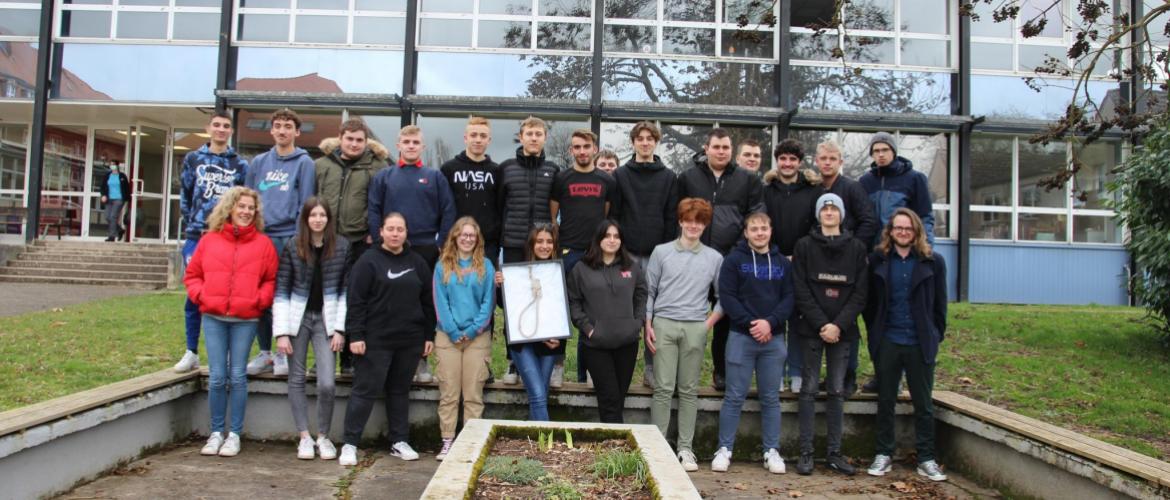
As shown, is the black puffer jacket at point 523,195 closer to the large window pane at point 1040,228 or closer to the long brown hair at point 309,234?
the long brown hair at point 309,234

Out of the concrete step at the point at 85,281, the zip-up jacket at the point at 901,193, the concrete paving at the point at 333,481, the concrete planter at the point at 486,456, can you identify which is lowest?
the concrete paving at the point at 333,481

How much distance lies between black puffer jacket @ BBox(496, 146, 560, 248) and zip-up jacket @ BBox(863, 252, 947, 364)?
8.41 ft

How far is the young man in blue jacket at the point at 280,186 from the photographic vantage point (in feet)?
19.7

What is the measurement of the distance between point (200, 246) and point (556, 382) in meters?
2.78

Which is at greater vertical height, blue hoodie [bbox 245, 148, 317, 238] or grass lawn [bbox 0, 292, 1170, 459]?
blue hoodie [bbox 245, 148, 317, 238]

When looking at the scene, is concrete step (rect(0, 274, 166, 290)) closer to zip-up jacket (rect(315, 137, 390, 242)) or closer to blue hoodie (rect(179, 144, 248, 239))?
blue hoodie (rect(179, 144, 248, 239))

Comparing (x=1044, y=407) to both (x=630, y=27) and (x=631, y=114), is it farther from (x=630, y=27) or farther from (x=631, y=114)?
(x=630, y=27)

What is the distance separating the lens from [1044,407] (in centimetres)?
675

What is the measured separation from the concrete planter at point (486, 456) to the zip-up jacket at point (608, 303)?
1.26m

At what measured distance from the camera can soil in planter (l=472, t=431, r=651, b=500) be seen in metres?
3.40

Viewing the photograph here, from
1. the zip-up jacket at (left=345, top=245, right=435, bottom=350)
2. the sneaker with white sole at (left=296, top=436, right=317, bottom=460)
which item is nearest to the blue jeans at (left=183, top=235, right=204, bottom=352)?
the sneaker with white sole at (left=296, top=436, right=317, bottom=460)

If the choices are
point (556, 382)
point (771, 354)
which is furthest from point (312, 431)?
point (771, 354)

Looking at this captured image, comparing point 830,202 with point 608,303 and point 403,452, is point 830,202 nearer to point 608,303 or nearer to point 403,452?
point 608,303

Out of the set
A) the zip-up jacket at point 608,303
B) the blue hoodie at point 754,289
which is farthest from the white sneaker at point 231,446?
the blue hoodie at point 754,289
